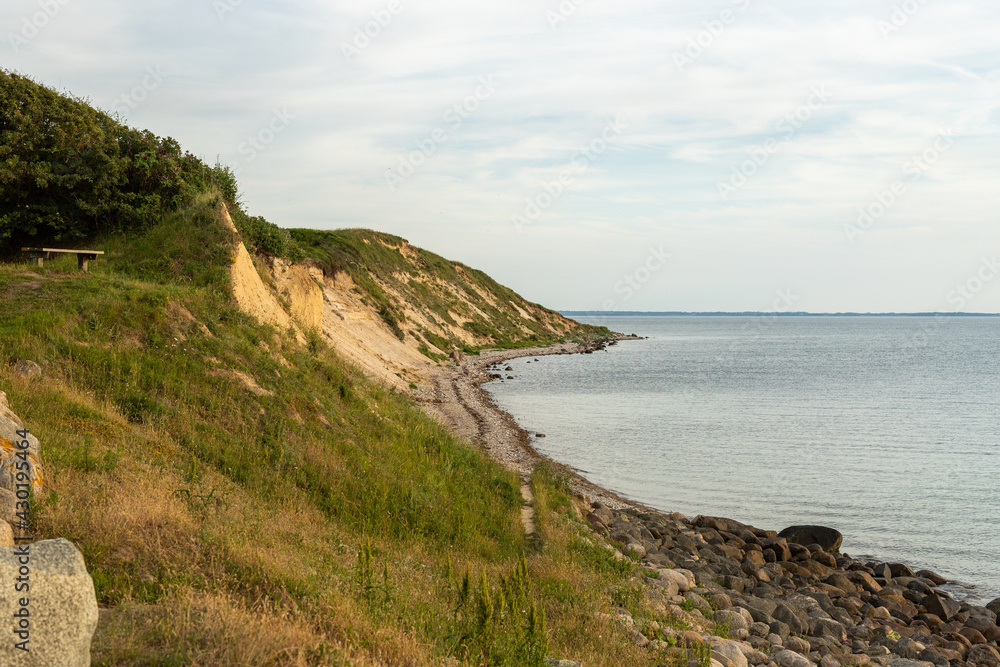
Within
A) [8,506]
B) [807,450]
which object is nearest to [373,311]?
[807,450]

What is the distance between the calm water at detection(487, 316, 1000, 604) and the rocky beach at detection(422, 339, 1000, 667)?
1.66 metres

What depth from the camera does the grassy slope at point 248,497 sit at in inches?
241

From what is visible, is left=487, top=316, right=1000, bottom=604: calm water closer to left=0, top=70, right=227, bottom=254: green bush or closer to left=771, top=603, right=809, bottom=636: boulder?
left=771, top=603, right=809, bottom=636: boulder

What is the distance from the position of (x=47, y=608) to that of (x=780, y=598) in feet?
44.7

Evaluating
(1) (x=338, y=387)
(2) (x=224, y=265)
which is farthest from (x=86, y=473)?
(2) (x=224, y=265)

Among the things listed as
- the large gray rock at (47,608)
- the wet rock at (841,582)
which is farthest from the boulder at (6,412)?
the wet rock at (841,582)

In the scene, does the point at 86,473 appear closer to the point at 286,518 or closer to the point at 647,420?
the point at 286,518

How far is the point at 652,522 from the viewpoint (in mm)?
19328

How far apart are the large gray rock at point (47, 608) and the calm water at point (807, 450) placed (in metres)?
17.6

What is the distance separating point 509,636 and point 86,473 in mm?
5455

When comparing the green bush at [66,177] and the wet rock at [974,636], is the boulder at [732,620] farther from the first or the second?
the green bush at [66,177]

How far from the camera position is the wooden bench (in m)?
16.9

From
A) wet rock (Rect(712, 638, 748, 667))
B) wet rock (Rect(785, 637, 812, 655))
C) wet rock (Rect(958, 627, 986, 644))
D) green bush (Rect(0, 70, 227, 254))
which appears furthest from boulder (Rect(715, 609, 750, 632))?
green bush (Rect(0, 70, 227, 254))

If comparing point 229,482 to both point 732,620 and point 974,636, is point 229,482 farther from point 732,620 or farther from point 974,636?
point 974,636
